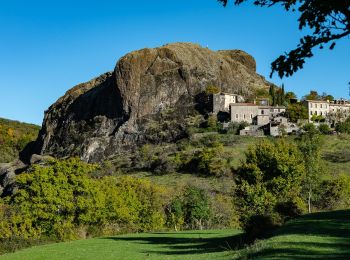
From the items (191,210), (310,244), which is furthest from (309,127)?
(310,244)

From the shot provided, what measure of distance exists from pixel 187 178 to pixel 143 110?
6136 cm

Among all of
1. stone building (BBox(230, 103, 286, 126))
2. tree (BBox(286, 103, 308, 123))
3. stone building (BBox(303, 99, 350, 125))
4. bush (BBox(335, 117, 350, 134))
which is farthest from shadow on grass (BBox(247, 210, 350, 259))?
stone building (BBox(303, 99, 350, 125))

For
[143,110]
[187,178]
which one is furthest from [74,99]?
[187,178]

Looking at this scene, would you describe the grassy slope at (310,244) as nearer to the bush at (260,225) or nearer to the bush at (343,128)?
the bush at (260,225)

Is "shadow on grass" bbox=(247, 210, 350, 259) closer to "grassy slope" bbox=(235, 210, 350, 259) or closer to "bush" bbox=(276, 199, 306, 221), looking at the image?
"grassy slope" bbox=(235, 210, 350, 259)

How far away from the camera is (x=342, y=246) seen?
1831 cm

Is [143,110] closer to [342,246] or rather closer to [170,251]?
[170,251]

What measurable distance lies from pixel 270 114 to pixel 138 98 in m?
40.6

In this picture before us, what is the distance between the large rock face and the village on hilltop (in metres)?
12.0

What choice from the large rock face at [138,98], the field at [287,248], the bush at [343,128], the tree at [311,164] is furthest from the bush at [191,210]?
the large rock face at [138,98]

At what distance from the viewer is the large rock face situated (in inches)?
5758

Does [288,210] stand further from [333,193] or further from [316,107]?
[316,107]

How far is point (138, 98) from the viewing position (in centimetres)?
15462

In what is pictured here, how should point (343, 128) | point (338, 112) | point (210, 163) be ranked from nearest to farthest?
point (210, 163), point (343, 128), point (338, 112)
